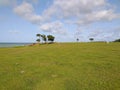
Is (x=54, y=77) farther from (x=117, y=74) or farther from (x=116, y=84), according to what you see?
(x=117, y=74)

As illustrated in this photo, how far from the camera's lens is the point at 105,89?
9.30m

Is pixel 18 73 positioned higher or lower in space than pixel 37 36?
lower

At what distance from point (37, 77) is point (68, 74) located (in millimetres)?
3189

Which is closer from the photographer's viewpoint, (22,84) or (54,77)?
(22,84)

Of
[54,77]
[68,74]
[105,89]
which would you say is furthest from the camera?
[68,74]

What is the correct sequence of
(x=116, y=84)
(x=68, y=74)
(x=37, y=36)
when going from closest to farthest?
(x=116, y=84)
(x=68, y=74)
(x=37, y=36)

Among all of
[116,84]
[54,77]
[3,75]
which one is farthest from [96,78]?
[3,75]

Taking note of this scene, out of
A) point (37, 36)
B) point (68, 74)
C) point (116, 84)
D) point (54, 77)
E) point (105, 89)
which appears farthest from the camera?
point (37, 36)

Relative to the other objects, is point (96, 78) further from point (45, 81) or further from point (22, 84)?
point (22, 84)

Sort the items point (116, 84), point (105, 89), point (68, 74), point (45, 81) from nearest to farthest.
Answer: point (105, 89), point (116, 84), point (45, 81), point (68, 74)

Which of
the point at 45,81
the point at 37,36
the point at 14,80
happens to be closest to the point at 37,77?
the point at 45,81

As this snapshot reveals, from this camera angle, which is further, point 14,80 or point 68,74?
point 68,74

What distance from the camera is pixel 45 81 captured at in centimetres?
1117

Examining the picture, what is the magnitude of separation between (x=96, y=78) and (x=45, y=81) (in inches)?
187
